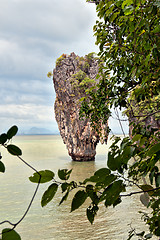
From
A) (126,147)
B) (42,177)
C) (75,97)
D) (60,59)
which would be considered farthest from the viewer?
(60,59)

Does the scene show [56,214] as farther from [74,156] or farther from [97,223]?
[74,156]

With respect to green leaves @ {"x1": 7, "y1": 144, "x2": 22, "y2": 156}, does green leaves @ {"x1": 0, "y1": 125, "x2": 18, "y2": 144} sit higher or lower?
higher

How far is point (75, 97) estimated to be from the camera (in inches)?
643

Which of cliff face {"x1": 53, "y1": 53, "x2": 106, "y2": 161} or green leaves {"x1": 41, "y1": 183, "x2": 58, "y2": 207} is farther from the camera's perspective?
cliff face {"x1": 53, "y1": 53, "x2": 106, "y2": 161}

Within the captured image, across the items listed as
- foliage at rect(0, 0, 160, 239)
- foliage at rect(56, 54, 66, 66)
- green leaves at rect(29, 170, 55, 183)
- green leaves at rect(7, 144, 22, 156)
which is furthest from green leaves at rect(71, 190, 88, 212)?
foliage at rect(56, 54, 66, 66)

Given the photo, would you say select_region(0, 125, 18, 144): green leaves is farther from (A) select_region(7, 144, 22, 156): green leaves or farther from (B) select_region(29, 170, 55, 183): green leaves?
(B) select_region(29, 170, 55, 183): green leaves

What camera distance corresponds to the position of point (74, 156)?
17.7 metres

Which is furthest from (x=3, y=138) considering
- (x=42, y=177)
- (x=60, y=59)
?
(x=60, y=59)

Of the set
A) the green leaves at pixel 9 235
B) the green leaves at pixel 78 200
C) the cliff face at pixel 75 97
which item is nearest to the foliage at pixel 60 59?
the cliff face at pixel 75 97

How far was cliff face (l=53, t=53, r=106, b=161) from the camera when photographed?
53.3 ft

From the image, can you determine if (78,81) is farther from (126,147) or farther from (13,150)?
(13,150)

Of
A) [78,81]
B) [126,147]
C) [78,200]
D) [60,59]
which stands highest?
[60,59]

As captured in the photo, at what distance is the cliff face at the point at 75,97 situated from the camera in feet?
53.3

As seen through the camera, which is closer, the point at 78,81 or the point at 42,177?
the point at 42,177
